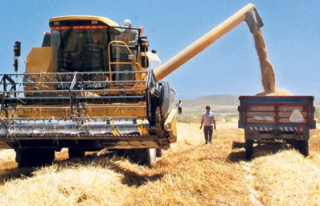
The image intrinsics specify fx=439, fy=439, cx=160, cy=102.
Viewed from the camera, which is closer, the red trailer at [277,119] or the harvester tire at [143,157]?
the harvester tire at [143,157]

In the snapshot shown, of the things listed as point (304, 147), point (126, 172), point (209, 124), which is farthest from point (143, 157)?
point (209, 124)

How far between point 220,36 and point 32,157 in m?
7.28

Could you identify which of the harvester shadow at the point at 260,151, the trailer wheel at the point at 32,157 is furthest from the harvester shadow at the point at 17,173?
the harvester shadow at the point at 260,151

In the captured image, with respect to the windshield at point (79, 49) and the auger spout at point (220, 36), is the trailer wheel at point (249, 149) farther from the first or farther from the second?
the windshield at point (79, 49)

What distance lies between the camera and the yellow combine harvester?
7.26m

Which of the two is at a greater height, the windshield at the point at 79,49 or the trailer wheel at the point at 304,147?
the windshield at the point at 79,49

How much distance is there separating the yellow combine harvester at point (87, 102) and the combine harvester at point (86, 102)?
16 mm

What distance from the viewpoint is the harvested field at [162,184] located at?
604 cm

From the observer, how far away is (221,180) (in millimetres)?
7195

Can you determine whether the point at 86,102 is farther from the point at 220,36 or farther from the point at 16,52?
the point at 220,36

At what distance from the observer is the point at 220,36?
13.8 m

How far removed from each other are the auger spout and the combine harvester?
2309 mm

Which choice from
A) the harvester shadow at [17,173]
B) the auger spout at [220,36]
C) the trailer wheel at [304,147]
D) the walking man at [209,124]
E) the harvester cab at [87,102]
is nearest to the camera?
the harvester cab at [87,102]

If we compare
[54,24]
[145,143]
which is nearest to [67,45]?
[54,24]
